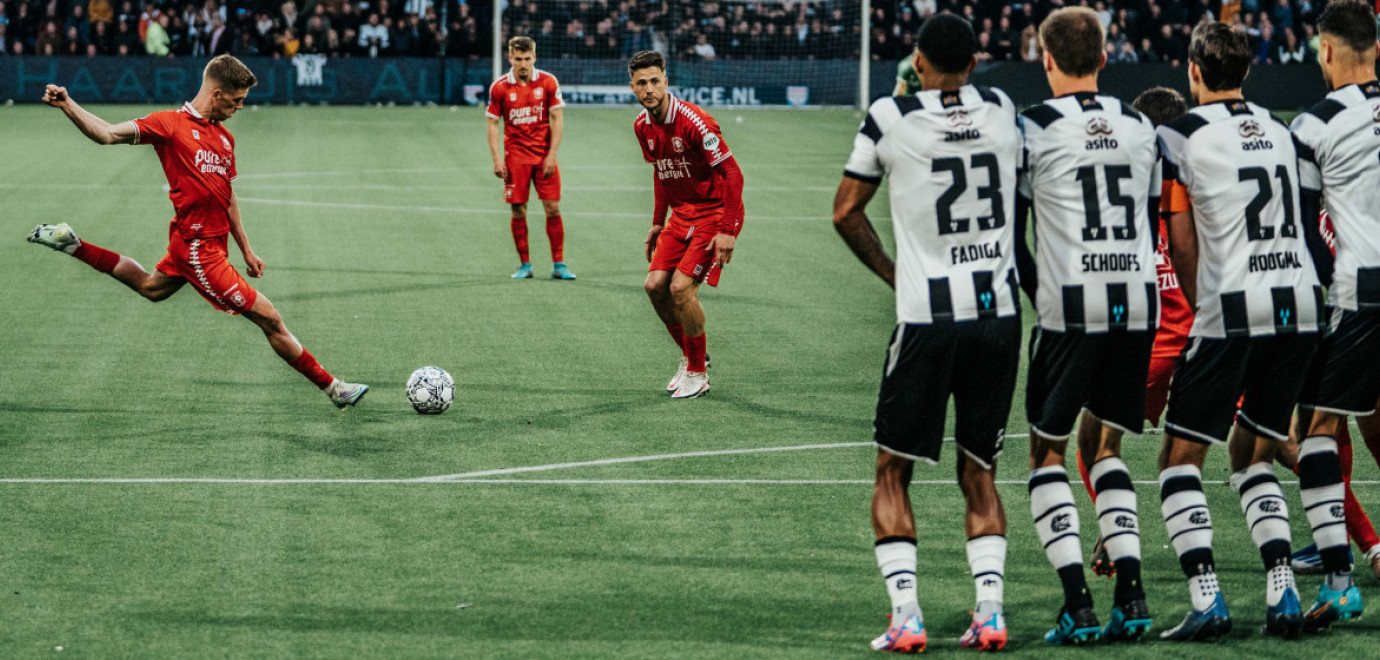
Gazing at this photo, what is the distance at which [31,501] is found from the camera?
716cm

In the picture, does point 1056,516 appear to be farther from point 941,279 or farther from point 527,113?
point 527,113

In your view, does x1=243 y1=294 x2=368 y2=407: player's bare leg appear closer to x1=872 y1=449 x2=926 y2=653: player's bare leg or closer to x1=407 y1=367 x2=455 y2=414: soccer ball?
x1=407 y1=367 x2=455 y2=414: soccer ball

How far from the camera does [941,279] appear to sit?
198 inches

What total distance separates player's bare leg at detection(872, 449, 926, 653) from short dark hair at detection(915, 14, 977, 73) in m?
1.28

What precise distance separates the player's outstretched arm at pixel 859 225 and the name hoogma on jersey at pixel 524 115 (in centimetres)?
1023

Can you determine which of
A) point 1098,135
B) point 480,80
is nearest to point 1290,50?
point 480,80

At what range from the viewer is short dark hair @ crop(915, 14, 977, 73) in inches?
199

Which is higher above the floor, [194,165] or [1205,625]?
[194,165]

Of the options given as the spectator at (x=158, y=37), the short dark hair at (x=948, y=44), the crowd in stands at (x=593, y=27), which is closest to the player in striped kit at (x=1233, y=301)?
the short dark hair at (x=948, y=44)

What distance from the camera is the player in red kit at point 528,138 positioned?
14875mm

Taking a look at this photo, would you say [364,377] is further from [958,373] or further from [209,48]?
[209,48]

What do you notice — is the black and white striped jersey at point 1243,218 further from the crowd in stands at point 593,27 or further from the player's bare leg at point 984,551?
the crowd in stands at point 593,27

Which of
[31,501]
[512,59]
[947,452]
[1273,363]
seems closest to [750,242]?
[512,59]

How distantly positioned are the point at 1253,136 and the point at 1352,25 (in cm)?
82
